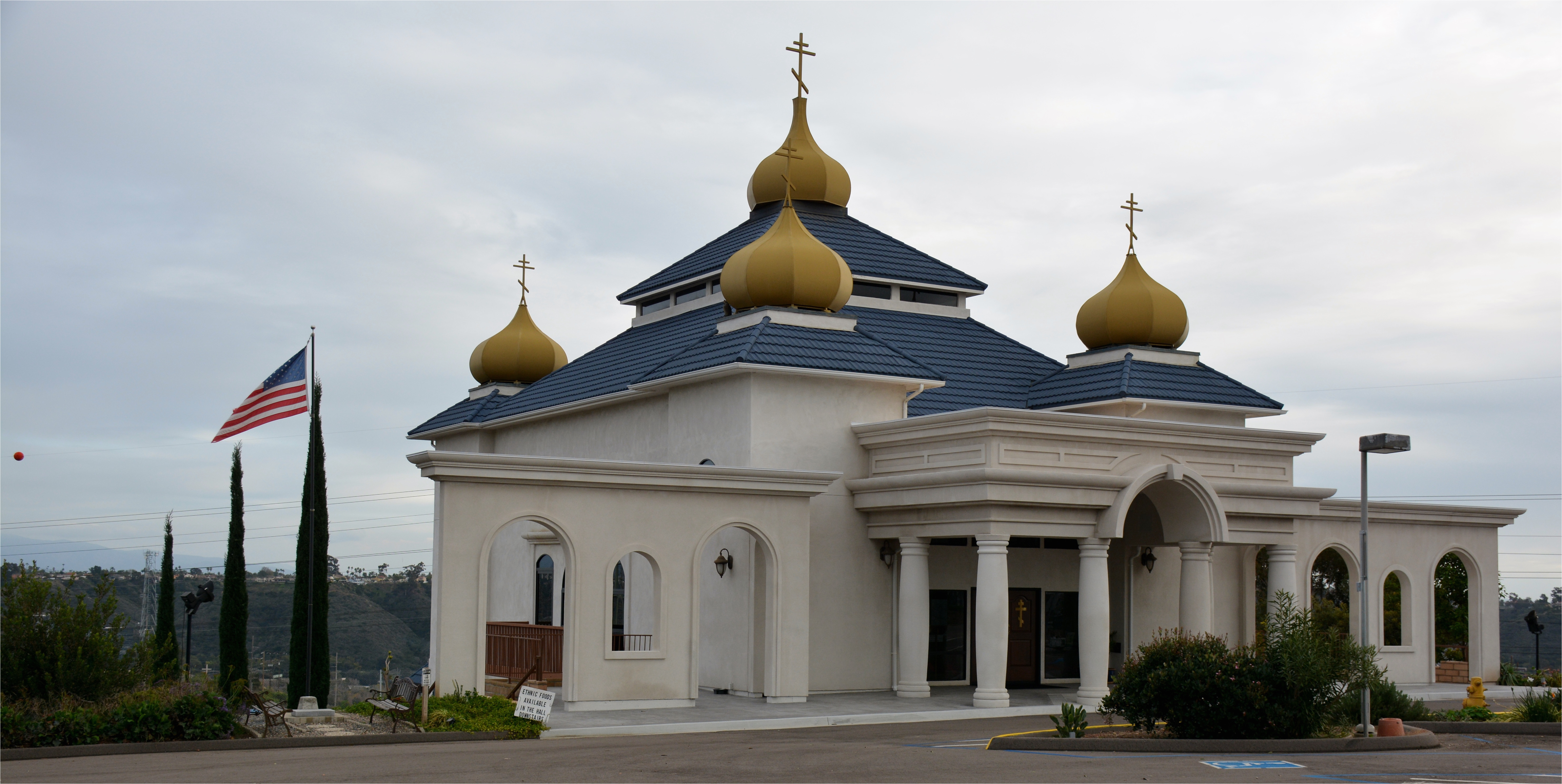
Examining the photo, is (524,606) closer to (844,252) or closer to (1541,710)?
(844,252)

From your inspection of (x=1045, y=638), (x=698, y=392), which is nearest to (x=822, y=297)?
(x=698, y=392)

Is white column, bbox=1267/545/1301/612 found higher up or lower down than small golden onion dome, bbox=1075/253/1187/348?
lower down

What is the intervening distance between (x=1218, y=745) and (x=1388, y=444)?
435 cm

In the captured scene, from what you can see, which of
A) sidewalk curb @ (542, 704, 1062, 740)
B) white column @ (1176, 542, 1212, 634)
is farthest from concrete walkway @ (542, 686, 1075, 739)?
white column @ (1176, 542, 1212, 634)

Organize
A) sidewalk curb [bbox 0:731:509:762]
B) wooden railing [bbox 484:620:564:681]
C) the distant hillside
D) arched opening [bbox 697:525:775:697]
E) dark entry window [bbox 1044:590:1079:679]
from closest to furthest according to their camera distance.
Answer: sidewalk curb [bbox 0:731:509:762]
arched opening [bbox 697:525:775:697]
wooden railing [bbox 484:620:564:681]
dark entry window [bbox 1044:590:1079:679]
the distant hillside

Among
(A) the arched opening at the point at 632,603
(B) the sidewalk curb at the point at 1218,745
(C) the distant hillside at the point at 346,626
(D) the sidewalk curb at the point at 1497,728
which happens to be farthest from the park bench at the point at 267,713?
(C) the distant hillside at the point at 346,626

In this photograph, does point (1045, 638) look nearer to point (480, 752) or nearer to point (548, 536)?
point (548, 536)

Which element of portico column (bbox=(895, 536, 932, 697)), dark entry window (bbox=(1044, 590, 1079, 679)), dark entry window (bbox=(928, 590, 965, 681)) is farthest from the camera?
dark entry window (bbox=(1044, 590, 1079, 679))

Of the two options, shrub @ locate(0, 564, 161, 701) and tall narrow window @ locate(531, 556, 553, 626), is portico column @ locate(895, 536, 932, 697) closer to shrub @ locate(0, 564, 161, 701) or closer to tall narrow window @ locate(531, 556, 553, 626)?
tall narrow window @ locate(531, 556, 553, 626)

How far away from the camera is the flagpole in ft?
73.1

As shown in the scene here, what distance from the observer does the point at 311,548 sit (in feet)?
72.2

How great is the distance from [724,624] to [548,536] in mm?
7083

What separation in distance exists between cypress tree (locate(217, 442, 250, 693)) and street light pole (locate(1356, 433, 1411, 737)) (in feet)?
65.6

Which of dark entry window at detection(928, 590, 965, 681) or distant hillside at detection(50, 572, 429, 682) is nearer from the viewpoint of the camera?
dark entry window at detection(928, 590, 965, 681)
